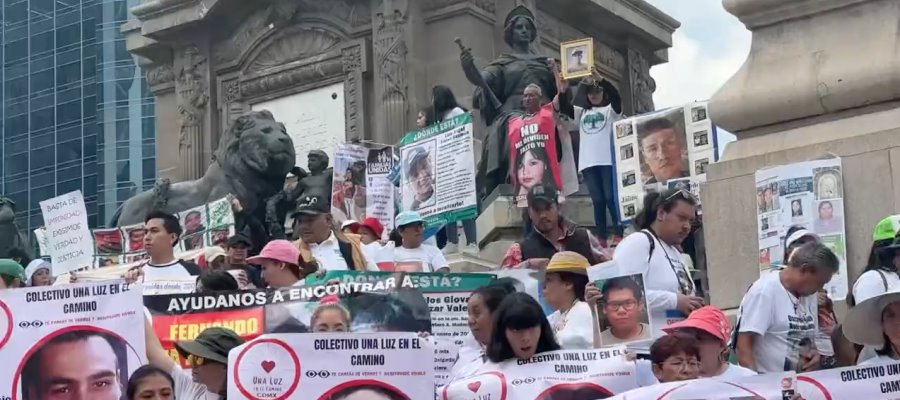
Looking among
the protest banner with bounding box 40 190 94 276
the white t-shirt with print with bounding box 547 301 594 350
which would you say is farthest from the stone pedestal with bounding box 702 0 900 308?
the protest banner with bounding box 40 190 94 276

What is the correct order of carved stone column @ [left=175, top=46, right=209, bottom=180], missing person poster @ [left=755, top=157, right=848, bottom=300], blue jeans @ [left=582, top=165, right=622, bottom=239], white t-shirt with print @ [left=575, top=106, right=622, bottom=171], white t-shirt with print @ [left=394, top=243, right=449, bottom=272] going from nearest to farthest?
missing person poster @ [left=755, top=157, right=848, bottom=300], white t-shirt with print @ [left=394, top=243, right=449, bottom=272], blue jeans @ [left=582, top=165, right=622, bottom=239], white t-shirt with print @ [left=575, top=106, right=622, bottom=171], carved stone column @ [left=175, top=46, right=209, bottom=180]

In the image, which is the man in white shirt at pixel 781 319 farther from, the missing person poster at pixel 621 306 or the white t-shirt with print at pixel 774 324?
the missing person poster at pixel 621 306

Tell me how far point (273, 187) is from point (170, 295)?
1163cm

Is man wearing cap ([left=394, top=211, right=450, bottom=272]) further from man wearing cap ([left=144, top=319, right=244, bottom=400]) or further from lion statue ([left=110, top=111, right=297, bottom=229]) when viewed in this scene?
lion statue ([left=110, top=111, right=297, bottom=229])

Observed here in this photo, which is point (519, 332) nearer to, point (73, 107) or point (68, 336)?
point (68, 336)

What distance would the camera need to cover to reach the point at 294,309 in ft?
30.4

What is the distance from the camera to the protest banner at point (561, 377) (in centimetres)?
790

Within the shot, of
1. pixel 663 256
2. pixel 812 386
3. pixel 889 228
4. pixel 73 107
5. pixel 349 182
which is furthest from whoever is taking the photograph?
pixel 73 107

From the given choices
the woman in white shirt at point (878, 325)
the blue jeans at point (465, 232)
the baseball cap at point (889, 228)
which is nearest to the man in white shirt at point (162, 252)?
the baseball cap at point (889, 228)

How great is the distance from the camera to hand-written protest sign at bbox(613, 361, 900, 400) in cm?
711

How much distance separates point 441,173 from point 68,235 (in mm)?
3599

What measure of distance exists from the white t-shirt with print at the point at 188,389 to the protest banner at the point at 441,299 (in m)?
1.38

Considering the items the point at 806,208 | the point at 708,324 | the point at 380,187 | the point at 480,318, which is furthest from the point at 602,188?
the point at 708,324

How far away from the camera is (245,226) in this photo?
810 inches
